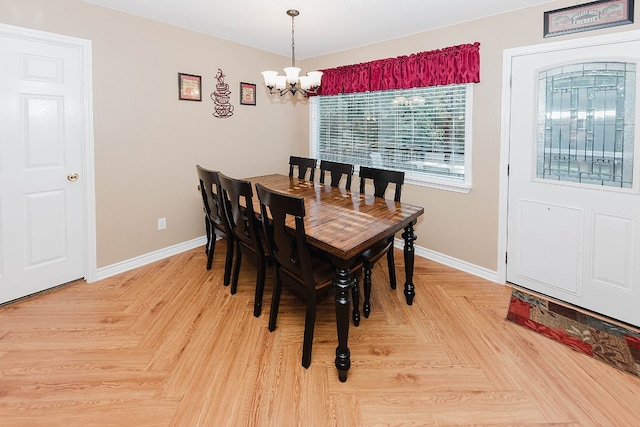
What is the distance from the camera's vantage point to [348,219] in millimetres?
2367

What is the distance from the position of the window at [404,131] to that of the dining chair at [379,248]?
29.6 inches

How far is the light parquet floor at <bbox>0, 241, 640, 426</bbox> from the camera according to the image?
5.60ft

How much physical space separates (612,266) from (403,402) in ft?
6.35

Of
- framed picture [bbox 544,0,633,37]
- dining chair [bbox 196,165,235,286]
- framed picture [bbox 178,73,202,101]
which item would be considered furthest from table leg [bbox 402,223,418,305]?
framed picture [bbox 178,73,202,101]

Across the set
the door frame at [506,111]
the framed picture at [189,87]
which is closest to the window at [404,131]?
the door frame at [506,111]

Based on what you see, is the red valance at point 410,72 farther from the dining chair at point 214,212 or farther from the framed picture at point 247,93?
the dining chair at point 214,212

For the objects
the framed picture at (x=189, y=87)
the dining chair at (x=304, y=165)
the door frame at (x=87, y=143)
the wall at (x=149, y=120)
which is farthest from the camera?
the dining chair at (x=304, y=165)

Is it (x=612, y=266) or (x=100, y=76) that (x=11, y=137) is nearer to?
(x=100, y=76)

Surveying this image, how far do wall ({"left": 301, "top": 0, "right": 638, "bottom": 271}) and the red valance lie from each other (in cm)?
9

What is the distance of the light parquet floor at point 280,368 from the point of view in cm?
171

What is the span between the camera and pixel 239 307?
2.73m

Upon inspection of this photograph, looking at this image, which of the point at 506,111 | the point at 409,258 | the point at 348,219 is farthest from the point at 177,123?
the point at 506,111

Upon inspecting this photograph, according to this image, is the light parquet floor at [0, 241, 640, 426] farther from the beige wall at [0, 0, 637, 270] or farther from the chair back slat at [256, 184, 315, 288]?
the beige wall at [0, 0, 637, 270]

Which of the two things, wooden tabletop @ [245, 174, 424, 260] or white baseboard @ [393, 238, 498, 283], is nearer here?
wooden tabletop @ [245, 174, 424, 260]
